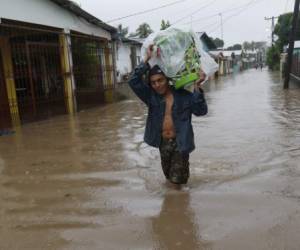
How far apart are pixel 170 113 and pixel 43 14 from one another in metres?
7.75

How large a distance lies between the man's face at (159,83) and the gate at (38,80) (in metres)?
6.95

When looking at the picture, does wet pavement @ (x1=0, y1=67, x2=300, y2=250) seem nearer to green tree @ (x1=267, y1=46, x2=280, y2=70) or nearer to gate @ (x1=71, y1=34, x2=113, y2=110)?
gate @ (x1=71, y1=34, x2=113, y2=110)

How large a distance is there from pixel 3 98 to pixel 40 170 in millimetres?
5034

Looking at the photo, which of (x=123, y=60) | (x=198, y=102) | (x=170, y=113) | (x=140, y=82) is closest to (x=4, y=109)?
(x=140, y=82)

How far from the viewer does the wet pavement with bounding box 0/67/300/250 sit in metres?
3.28

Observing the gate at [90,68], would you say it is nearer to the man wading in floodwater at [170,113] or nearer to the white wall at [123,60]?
the man wading in floodwater at [170,113]

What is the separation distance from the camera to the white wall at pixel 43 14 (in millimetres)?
9459

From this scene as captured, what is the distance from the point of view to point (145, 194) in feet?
14.2

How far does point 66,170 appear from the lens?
17.9 feet

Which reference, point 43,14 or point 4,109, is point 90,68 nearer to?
point 43,14

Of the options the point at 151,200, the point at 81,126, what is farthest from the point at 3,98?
the point at 151,200

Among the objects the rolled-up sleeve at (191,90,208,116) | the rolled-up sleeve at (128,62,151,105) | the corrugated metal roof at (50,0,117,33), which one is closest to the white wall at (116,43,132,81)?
the corrugated metal roof at (50,0,117,33)

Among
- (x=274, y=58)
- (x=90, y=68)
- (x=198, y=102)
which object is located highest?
(x=198, y=102)

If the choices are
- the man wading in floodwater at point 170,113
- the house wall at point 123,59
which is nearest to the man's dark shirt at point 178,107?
the man wading in floodwater at point 170,113
